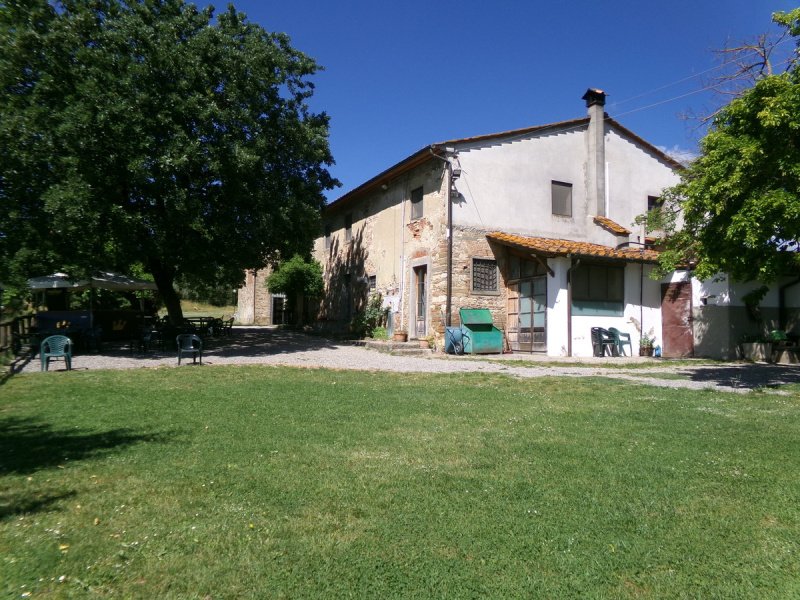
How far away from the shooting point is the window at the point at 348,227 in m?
24.2

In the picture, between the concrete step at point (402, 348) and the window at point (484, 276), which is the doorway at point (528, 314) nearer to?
the window at point (484, 276)

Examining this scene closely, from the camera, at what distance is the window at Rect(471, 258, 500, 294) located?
17312 millimetres

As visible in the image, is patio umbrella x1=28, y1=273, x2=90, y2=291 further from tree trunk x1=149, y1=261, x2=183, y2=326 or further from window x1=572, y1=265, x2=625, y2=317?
window x1=572, y1=265, x2=625, y2=317

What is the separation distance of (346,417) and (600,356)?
1155 centimetres

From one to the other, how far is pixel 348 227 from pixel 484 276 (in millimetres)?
9019

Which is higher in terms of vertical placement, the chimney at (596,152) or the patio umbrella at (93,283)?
the chimney at (596,152)

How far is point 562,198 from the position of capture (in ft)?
61.7

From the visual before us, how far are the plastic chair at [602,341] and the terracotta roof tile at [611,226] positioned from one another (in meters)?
3.76

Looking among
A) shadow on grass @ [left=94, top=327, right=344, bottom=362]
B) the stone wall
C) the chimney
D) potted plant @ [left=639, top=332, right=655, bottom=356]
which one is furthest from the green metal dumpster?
the stone wall

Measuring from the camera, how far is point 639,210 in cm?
1997

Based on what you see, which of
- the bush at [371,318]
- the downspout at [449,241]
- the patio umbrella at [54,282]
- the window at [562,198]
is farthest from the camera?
the bush at [371,318]

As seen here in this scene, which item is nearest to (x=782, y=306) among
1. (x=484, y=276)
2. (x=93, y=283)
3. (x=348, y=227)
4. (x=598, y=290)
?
(x=598, y=290)

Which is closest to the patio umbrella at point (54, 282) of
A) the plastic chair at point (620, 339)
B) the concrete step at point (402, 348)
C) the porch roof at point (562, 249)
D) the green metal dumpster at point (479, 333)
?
the concrete step at point (402, 348)

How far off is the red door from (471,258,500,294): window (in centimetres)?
531
